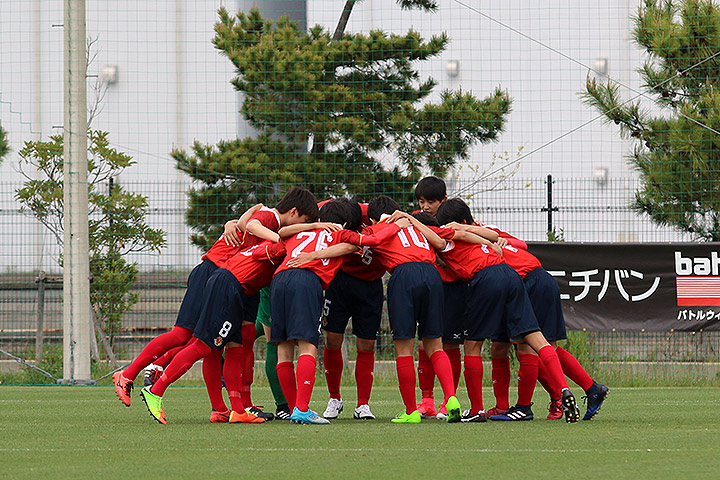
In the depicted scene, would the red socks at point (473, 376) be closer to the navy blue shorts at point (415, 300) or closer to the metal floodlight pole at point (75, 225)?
the navy blue shorts at point (415, 300)

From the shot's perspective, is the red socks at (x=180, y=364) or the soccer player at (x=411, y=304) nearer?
the red socks at (x=180, y=364)

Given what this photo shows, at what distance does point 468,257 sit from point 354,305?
0.85 metres

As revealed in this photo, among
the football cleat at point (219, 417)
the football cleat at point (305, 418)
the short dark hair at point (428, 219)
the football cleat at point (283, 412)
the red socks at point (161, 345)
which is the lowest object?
the football cleat at point (283, 412)

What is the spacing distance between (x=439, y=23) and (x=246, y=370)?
7.49 m

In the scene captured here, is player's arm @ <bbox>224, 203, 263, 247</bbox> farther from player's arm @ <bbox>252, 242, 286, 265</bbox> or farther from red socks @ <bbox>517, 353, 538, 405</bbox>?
red socks @ <bbox>517, 353, 538, 405</bbox>

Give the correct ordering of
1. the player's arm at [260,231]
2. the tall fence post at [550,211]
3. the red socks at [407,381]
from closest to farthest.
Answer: the red socks at [407,381] → the player's arm at [260,231] → the tall fence post at [550,211]

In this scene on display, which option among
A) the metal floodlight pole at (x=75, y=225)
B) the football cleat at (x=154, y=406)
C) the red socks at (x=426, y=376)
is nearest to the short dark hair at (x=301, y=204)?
the red socks at (x=426, y=376)

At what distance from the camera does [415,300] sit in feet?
19.5

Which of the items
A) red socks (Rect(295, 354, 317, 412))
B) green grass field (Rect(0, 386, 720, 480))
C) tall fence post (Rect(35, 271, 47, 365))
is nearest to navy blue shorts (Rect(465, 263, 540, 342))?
green grass field (Rect(0, 386, 720, 480))

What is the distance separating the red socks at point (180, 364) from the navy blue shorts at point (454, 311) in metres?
1.62

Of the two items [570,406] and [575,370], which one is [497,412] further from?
[570,406]

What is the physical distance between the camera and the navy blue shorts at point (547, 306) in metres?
6.33

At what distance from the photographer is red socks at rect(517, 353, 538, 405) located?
6.16 m

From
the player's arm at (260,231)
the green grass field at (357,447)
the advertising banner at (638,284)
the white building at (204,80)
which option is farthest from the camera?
the white building at (204,80)
